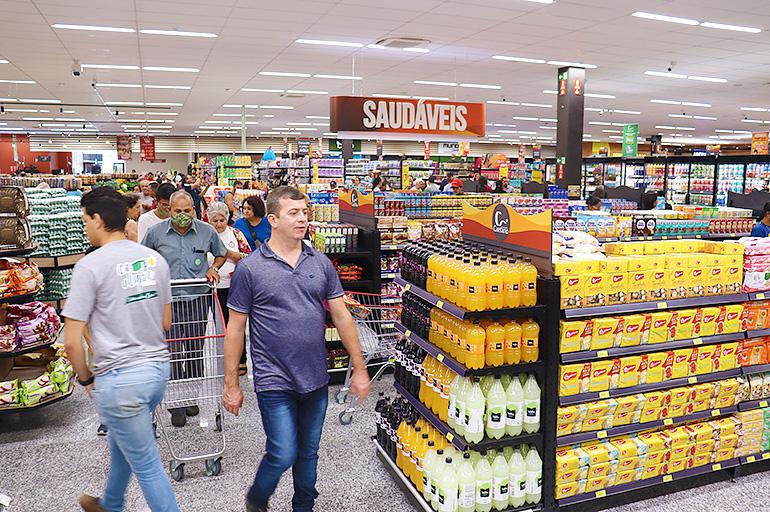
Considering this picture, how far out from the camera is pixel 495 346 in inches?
132

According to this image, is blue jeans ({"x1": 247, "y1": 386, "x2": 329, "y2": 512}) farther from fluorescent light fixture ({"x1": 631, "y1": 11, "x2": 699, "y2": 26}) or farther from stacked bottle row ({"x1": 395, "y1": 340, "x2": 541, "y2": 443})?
fluorescent light fixture ({"x1": 631, "y1": 11, "x2": 699, "y2": 26})

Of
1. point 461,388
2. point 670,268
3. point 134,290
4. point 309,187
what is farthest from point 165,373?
point 309,187

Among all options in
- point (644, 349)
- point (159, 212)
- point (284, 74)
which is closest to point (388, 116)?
point (159, 212)

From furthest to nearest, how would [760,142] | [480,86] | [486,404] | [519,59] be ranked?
[760,142]
[480,86]
[519,59]
[486,404]

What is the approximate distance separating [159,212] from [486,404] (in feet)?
12.1

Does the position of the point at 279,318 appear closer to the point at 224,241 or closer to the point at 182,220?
the point at 182,220

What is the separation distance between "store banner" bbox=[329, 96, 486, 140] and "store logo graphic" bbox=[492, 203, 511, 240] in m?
5.13

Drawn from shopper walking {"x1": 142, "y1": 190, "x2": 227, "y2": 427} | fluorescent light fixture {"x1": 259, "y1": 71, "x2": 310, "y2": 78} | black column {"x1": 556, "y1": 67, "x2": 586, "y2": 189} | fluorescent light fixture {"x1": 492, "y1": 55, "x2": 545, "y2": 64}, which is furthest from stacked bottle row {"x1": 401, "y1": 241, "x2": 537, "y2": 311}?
fluorescent light fixture {"x1": 259, "y1": 71, "x2": 310, "y2": 78}

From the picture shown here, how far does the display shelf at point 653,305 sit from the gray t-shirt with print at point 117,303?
2.19 meters

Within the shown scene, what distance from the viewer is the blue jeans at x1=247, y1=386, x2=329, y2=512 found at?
298cm

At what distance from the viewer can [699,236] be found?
21.6 feet

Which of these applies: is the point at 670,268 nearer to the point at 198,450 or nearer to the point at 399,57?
the point at 198,450

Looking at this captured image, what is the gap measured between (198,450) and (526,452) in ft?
7.55

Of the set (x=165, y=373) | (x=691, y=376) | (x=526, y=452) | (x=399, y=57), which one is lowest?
(x=526, y=452)
